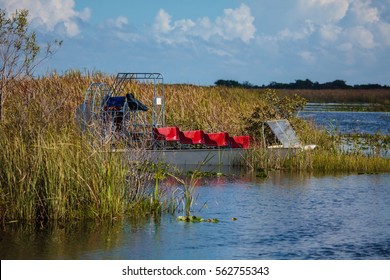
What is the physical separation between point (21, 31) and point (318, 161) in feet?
26.5

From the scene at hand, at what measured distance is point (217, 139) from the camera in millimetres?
21812

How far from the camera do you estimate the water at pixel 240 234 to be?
35.0 feet

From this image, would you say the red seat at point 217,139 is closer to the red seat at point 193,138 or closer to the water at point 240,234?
the red seat at point 193,138

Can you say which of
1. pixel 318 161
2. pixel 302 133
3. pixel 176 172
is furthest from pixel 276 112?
pixel 176 172

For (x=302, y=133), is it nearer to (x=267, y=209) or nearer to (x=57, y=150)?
(x=267, y=209)

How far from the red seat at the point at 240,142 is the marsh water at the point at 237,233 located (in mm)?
5702

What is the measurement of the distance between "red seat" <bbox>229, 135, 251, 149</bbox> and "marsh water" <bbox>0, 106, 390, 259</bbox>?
5702 mm

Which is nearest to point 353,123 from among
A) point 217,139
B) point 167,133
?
point 217,139

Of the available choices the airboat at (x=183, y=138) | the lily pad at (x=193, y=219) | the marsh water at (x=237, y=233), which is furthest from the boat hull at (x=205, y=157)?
the lily pad at (x=193, y=219)

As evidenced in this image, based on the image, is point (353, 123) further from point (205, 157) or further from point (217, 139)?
point (205, 157)

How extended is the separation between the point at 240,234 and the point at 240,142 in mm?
10315

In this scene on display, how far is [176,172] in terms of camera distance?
19.9m
